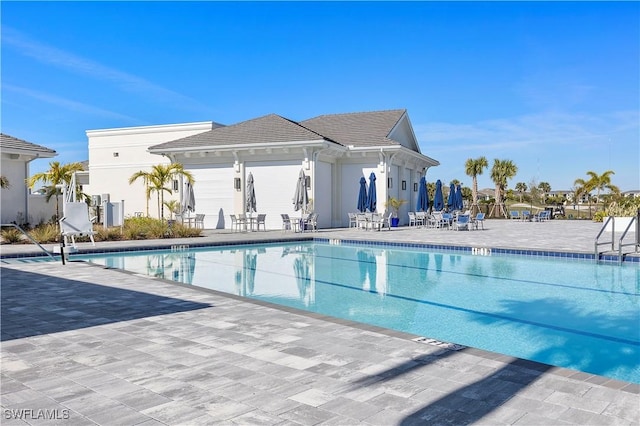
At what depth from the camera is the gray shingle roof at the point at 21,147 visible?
63.2ft

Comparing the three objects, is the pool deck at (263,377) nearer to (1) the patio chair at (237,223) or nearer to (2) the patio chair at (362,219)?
(1) the patio chair at (237,223)

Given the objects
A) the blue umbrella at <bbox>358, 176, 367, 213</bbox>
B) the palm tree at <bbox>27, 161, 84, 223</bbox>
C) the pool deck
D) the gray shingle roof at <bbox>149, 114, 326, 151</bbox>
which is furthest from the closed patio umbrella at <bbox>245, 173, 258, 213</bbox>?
the pool deck

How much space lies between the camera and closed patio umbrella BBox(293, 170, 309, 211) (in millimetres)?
20328

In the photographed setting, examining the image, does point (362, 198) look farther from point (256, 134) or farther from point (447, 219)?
point (256, 134)

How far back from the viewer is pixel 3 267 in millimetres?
10078

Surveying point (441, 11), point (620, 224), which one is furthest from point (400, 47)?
point (620, 224)

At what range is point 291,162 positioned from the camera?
22.0 metres

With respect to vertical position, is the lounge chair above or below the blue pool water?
above

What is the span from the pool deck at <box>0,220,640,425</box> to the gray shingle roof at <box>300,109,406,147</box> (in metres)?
18.6

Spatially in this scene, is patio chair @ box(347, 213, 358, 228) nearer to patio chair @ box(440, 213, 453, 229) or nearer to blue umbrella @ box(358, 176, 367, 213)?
blue umbrella @ box(358, 176, 367, 213)

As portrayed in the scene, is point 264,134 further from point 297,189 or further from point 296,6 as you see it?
point 296,6

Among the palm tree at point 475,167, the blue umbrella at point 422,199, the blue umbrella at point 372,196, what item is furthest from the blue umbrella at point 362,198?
the palm tree at point 475,167
